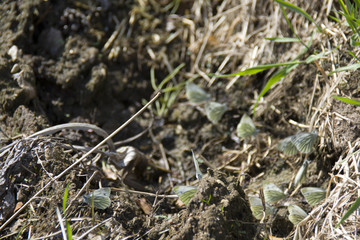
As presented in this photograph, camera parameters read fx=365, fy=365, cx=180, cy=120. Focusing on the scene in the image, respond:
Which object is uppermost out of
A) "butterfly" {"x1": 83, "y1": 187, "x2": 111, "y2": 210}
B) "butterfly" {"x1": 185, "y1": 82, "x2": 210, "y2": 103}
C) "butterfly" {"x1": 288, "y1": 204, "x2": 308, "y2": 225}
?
"butterfly" {"x1": 83, "y1": 187, "x2": 111, "y2": 210}

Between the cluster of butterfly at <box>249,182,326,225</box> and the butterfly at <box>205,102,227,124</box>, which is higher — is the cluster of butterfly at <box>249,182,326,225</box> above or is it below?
below

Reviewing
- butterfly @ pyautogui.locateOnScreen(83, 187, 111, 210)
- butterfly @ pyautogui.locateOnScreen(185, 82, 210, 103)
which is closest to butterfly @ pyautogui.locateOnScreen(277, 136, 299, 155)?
butterfly @ pyautogui.locateOnScreen(185, 82, 210, 103)

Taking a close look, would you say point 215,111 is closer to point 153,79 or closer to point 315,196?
point 153,79

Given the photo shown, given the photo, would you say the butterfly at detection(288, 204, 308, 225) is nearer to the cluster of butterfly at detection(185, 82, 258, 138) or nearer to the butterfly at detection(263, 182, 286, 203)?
the butterfly at detection(263, 182, 286, 203)

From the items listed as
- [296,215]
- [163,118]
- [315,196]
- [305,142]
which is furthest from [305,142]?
[163,118]

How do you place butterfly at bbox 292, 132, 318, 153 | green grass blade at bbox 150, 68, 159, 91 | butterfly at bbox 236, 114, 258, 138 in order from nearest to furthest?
butterfly at bbox 292, 132, 318, 153 → butterfly at bbox 236, 114, 258, 138 → green grass blade at bbox 150, 68, 159, 91

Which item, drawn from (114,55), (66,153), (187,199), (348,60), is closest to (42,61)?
(114,55)

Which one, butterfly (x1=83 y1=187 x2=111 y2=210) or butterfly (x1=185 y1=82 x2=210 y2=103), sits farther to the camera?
butterfly (x1=185 y1=82 x2=210 y2=103)

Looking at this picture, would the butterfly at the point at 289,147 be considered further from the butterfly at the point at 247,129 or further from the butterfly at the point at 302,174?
the butterfly at the point at 247,129

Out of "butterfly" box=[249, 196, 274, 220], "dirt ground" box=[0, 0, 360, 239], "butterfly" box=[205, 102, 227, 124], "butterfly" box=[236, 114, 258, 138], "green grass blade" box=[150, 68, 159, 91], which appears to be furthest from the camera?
"green grass blade" box=[150, 68, 159, 91]
